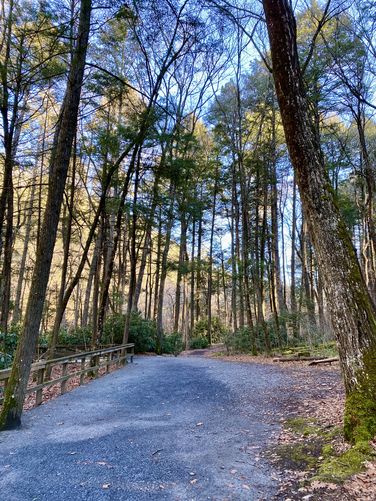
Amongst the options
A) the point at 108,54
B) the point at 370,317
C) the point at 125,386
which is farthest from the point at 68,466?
the point at 108,54

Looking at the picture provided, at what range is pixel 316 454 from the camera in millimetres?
3367

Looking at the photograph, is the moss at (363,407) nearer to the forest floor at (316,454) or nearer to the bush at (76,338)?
the forest floor at (316,454)

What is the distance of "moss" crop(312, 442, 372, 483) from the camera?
2721 mm

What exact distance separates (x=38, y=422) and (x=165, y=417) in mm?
1820

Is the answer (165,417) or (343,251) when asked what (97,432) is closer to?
(165,417)

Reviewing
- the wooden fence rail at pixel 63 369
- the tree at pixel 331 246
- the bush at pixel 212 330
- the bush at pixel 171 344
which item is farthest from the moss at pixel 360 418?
the bush at pixel 212 330

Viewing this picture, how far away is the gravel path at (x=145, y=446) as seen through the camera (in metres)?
2.78

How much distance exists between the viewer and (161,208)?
1402 centimetres

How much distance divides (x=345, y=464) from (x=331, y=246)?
2052 millimetres

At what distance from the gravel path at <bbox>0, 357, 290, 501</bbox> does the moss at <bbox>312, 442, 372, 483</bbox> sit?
0.44 m

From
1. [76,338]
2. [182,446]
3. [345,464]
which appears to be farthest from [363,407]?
[76,338]

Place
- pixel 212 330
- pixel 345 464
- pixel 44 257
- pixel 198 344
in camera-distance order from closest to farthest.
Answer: pixel 345 464
pixel 44 257
pixel 198 344
pixel 212 330

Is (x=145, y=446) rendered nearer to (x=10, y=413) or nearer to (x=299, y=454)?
(x=299, y=454)

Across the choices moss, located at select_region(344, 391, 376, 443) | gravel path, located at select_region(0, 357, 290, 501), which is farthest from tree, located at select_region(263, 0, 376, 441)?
gravel path, located at select_region(0, 357, 290, 501)
